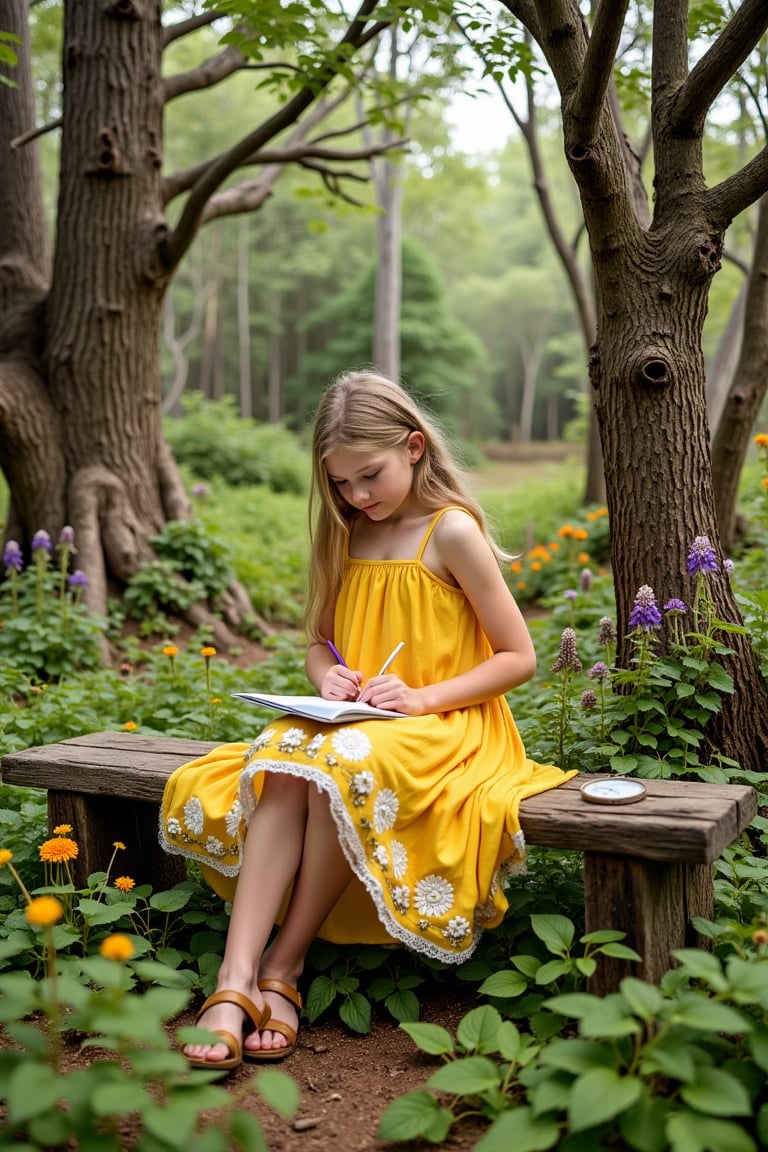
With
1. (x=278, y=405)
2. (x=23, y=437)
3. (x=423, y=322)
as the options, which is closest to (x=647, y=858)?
(x=23, y=437)

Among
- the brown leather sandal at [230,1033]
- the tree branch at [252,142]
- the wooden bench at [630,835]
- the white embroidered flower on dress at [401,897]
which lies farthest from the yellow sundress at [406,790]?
the tree branch at [252,142]

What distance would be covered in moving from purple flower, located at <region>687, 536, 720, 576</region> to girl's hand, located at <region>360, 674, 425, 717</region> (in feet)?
2.77

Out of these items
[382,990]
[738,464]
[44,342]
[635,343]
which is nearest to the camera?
[382,990]

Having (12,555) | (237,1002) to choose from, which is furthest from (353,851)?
(12,555)

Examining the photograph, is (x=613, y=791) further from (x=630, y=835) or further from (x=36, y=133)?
(x=36, y=133)

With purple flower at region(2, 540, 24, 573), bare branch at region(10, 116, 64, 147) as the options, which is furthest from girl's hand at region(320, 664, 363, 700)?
bare branch at region(10, 116, 64, 147)

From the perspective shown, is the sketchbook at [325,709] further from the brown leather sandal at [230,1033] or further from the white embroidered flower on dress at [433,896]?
the brown leather sandal at [230,1033]

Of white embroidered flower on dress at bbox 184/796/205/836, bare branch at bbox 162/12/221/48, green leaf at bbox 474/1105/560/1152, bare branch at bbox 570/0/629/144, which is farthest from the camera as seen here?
bare branch at bbox 162/12/221/48

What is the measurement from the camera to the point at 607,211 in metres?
2.80

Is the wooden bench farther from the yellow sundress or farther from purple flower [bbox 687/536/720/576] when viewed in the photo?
purple flower [bbox 687/536/720/576]

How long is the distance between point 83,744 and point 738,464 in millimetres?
3739

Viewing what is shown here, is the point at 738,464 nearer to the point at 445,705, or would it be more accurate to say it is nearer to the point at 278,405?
the point at 445,705

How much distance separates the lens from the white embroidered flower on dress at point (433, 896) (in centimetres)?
217

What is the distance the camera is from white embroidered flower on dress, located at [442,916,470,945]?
7.12 feet
